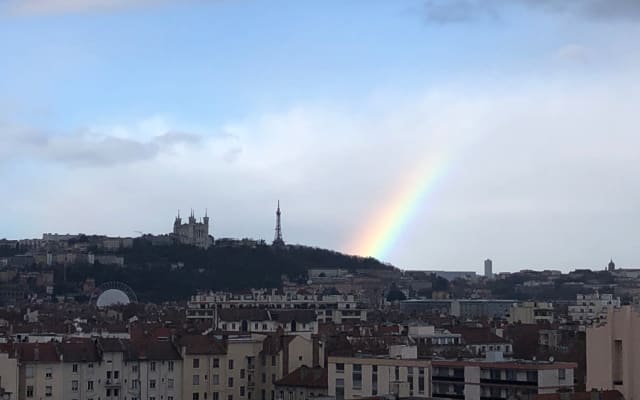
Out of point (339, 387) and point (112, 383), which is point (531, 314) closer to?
point (112, 383)

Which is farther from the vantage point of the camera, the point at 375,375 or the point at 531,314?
the point at 531,314

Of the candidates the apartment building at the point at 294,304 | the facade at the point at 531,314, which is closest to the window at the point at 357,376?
the apartment building at the point at 294,304

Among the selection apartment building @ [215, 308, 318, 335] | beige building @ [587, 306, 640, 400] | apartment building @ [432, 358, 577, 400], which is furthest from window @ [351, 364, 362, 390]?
apartment building @ [215, 308, 318, 335]

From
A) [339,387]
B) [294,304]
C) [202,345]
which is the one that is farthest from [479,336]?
[294,304]

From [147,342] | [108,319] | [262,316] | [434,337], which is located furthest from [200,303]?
[147,342]

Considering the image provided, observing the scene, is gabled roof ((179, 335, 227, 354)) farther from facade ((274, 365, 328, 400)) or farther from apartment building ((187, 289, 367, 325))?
apartment building ((187, 289, 367, 325))

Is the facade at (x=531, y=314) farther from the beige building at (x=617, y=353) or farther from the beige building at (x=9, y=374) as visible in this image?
the beige building at (x=617, y=353)
